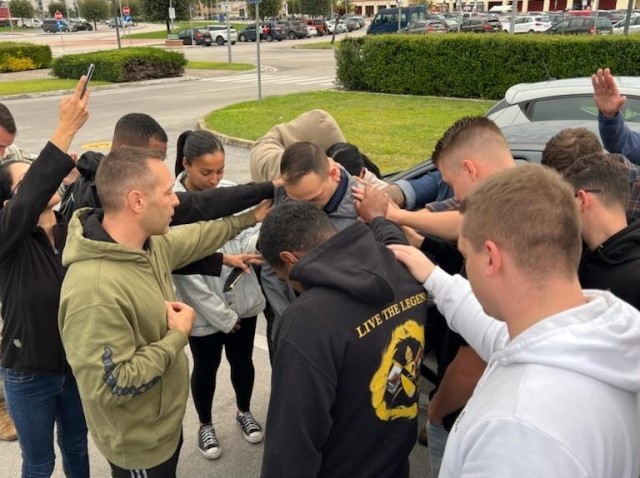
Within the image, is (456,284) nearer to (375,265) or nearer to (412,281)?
(412,281)

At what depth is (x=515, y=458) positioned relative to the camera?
41.9 inches

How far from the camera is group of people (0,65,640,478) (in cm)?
116

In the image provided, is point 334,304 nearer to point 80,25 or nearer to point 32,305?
point 32,305

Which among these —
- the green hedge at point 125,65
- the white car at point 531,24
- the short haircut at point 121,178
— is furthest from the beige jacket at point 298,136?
the white car at point 531,24

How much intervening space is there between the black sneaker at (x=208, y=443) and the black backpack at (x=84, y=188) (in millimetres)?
1454

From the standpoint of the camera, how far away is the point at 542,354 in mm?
1138

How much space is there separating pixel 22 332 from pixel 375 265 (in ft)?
5.15

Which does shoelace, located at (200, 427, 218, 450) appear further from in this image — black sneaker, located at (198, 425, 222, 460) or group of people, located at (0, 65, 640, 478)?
group of people, located at (0, 65, 640, 478)

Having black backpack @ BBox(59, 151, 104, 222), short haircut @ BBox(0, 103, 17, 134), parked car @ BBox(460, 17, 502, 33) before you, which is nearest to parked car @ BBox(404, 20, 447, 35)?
parked car @ BBox(460, 17, 502, 33)

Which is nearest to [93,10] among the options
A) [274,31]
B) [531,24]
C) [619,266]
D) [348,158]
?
[274,31]

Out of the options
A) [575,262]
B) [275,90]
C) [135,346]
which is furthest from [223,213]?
[275,90]

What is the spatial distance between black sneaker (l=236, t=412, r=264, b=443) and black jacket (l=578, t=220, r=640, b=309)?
2078mm

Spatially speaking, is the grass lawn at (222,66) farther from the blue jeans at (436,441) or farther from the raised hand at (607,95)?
the blue jeans at (436,441)

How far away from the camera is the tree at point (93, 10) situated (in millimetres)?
67250
